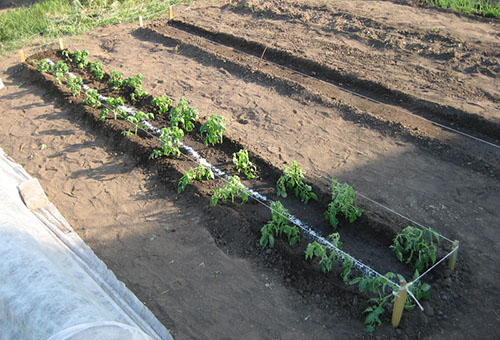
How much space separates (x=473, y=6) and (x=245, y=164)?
30.0ft

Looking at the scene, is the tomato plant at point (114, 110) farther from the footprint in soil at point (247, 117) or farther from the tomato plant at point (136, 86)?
the footprint in soil at point (247, 117)

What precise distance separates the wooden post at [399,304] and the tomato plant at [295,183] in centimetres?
183

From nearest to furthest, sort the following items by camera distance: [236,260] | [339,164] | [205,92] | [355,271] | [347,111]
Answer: [355,271]
[236,260]
[339,164]
[347,111]
[205,92]

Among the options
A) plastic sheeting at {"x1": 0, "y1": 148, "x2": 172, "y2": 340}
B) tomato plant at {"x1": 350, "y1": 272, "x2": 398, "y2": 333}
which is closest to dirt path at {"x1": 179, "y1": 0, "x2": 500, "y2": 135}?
tomato plant at {"x1": 350, "y1": 272, "x2": 398, "y2": 333}

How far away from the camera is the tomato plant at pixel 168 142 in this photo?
6250mm

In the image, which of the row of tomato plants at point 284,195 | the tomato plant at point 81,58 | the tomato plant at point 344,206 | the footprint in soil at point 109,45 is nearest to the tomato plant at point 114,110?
the row of tomato plants at point 284,195

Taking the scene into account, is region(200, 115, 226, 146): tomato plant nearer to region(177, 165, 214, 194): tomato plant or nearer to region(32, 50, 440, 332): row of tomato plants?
region(32, 50, 440, 332): row of tomato plants

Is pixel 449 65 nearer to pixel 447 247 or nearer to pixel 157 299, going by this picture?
pixel 447 247

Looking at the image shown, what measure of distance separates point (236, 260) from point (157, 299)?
93 centimetres

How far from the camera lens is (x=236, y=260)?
4742 millimetres

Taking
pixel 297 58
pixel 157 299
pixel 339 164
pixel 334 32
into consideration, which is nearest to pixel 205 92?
pixel 297 58

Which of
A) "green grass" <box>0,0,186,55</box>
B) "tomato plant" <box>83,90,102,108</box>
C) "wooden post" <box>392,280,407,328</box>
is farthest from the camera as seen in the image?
"green grass" <box>0,0,186,55</box>

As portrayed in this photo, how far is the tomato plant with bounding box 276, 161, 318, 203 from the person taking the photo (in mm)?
5387

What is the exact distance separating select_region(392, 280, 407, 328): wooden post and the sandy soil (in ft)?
0.40
